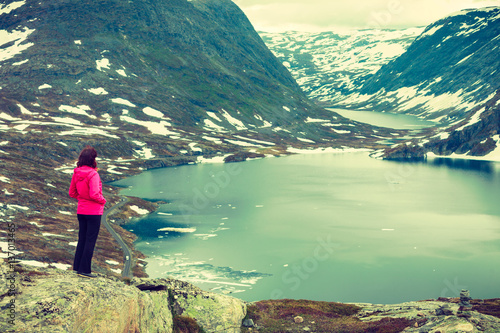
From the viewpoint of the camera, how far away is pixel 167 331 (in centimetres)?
2361

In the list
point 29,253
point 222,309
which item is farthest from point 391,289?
point 29,253

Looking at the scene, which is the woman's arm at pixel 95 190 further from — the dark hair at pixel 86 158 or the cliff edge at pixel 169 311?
the cliff edge at pixel 169 311

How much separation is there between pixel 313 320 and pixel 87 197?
2149 cm

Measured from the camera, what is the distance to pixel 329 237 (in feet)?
327

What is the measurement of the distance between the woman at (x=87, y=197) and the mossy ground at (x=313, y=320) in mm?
14557

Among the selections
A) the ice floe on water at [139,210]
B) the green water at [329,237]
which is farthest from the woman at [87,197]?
the ice floe on water at [139,210]

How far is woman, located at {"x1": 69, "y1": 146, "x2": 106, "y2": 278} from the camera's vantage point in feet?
59.3

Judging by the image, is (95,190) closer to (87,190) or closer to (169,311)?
(87,190)

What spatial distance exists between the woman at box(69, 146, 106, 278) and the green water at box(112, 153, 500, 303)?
5037 centimetres

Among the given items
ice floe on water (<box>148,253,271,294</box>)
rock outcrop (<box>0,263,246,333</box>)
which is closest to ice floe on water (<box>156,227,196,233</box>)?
ice floe on water (<box>148,253,271,294</box>)

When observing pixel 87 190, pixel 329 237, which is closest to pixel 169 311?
pixel 87 190

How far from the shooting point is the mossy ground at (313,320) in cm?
3120

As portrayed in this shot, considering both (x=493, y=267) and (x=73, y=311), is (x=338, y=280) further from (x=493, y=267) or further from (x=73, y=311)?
(x=73, y=311)

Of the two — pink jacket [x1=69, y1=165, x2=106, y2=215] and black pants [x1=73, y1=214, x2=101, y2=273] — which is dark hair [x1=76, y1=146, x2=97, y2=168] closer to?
pink jacket [x1=69, y1=165, x2=106, y2=215]
